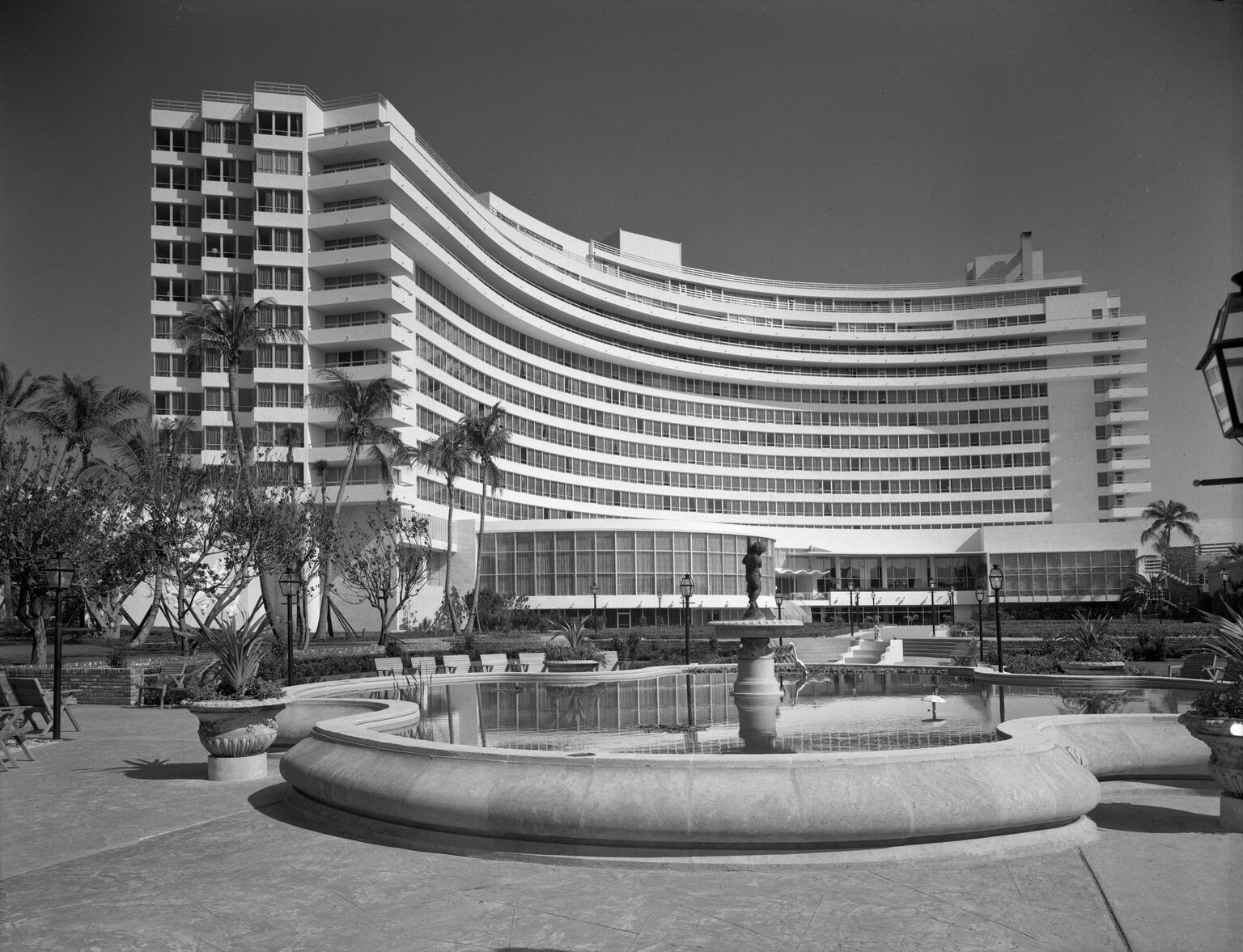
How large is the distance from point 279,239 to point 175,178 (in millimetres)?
10400

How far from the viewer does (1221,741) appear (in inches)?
385

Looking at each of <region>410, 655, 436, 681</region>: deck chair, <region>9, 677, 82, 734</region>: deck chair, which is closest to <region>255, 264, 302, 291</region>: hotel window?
<region>410, 655, 436, 681</region>: deck chair

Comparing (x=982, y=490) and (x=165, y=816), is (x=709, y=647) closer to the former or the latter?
(x=165, y=816)

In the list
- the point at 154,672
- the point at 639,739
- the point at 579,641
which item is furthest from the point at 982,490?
the point at 639,739

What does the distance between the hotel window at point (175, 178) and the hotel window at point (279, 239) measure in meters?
7.77

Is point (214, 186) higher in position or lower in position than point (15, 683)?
higher

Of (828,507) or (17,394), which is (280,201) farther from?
(828,507)

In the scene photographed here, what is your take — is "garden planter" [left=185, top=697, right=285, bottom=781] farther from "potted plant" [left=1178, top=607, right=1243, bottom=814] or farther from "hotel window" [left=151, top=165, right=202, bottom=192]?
"hotel window" [left=151, top=165, right=202, bottom=192]

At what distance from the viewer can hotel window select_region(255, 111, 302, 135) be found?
6706cm

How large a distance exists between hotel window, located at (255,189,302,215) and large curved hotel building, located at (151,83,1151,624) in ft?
0.50

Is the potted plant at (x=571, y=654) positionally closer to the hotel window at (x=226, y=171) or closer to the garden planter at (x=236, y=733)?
the garden planter at (x=236, y=733)

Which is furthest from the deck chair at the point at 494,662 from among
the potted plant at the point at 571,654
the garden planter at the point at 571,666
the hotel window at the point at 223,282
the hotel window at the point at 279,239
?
the hotel window at the point at 223,282

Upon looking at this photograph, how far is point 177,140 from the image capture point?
70.1 m

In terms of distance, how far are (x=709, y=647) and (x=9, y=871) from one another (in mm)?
36528
